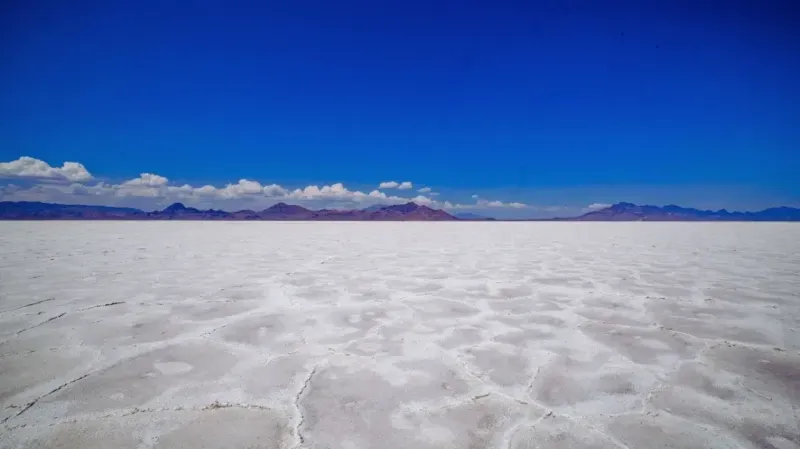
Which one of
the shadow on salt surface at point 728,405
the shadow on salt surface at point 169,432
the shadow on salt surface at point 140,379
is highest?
the shadow on salt surface at point 728,405

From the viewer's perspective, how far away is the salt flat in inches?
48.6

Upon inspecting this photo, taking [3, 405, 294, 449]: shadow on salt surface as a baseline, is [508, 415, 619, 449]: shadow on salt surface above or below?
above

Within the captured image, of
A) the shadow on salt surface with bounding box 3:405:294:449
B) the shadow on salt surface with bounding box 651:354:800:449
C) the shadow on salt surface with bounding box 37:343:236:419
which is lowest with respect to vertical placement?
the shadow on salt surface with bounding box 3:405:294:449

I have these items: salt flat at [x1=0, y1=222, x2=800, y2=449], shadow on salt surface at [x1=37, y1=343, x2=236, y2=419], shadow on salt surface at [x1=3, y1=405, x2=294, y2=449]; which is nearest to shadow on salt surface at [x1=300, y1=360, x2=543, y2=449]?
salt flat at [x1=0, y1=222, x2=800, y2=449]

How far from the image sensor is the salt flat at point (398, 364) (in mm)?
1234

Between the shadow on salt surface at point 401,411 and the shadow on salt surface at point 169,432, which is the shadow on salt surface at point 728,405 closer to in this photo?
the shadow on salt surface at point 401,411

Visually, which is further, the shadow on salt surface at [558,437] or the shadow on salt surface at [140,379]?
the shadow on salt surface at [140,379]

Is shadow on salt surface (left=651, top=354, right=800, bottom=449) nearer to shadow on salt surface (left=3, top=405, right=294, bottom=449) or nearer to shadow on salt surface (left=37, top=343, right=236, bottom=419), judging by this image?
shadow on salt surface (left=3, top=405, right=294, bottom=449)

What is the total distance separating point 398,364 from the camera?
1.77m

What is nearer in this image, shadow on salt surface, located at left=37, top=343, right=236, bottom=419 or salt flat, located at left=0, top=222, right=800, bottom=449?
salt flat, located at left=0, top=222, right=800, bottom=449

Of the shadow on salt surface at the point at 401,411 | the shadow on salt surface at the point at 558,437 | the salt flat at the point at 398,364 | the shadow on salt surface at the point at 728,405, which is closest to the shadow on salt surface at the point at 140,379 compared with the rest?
the salt flat at the point at 398,364

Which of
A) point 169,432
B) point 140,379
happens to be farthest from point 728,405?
point 140,379

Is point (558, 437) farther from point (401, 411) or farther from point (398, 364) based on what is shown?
point (398, 364)

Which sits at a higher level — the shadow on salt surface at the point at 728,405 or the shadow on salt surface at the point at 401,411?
the shadow on salt surface at the point at 728,405
